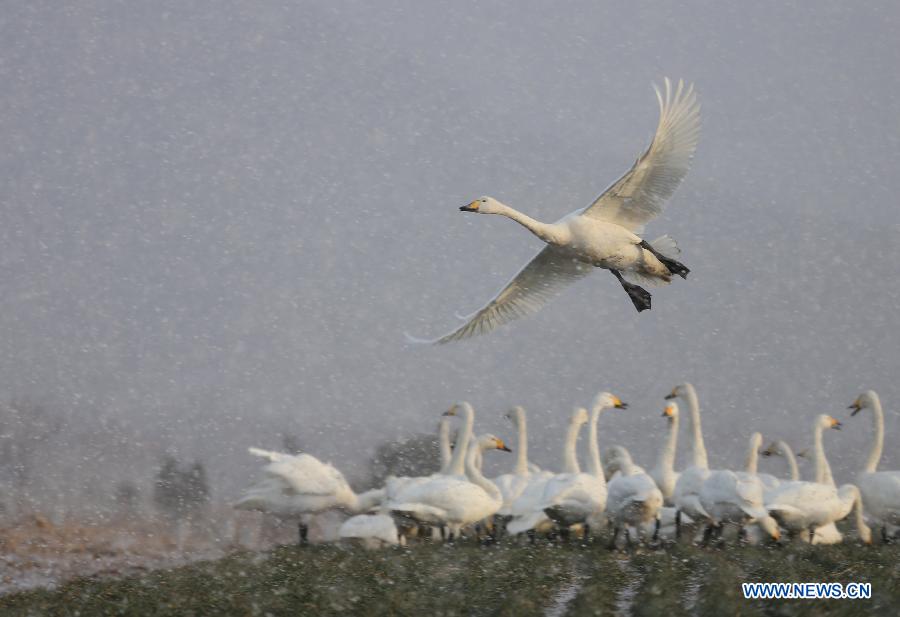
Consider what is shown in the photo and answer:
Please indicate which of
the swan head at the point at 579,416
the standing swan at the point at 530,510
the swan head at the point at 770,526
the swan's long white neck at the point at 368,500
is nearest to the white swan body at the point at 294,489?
the swan's long white neck at the point at 368,500

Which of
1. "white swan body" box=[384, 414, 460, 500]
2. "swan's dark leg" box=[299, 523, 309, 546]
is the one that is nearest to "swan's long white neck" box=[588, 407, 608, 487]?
"white swan body" box=[384, 414, 460, 500]

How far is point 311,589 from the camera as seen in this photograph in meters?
10.0

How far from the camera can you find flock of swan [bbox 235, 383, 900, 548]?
46.1 feet

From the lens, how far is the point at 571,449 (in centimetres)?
1734

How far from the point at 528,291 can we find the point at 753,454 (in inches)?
194

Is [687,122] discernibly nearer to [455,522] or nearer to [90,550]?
[455,522]

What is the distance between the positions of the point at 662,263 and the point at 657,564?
12.8 ft

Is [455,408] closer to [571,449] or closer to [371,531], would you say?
[571,449]

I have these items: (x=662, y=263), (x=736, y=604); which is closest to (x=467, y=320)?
(x=662, y=263)

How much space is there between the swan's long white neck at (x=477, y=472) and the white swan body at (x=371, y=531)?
5.76ft

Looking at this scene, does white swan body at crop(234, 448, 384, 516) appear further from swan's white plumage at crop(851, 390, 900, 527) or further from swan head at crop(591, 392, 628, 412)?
swan's white plumage at crop(851, 390, 900, 527)

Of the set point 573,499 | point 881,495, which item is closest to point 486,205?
point 573,499

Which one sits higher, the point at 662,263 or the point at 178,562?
the point at 662,263

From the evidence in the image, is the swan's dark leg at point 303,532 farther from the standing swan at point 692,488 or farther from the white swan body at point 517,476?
the standing swan at point 692,488
